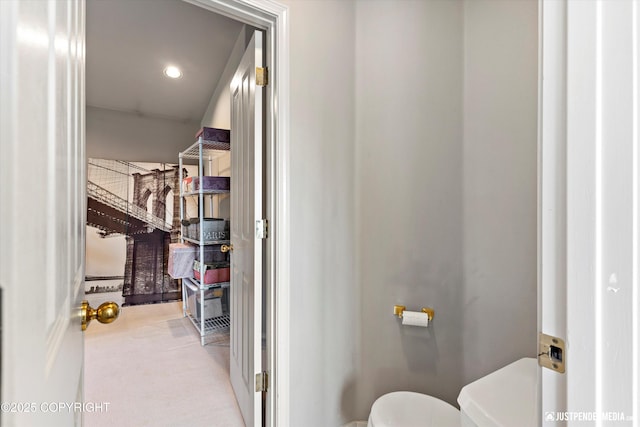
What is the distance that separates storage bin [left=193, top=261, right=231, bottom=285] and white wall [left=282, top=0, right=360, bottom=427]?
5.71 feet

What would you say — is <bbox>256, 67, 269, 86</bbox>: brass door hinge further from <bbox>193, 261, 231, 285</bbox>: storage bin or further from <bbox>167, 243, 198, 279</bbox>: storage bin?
<bbox>167, 243, 198, 279</bbox>: storage bin

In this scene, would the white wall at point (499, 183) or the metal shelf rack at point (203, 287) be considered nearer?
the white wall at point (499, 183)

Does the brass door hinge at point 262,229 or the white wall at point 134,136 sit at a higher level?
the white wall at point 134,136

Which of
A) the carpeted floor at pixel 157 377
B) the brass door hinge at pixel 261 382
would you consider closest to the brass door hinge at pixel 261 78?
the brass door hinge at pixel 261 382

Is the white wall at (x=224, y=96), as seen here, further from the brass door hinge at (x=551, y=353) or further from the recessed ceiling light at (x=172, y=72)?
the brass door hinge at (x=551, y=353)

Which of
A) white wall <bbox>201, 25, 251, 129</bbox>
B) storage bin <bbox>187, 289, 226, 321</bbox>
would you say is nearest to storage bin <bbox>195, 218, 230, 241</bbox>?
storage bin <bbox>187, 289, 226, 321</bbox>

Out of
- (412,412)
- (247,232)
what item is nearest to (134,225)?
(247,232)

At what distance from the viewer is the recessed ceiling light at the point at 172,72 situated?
2.97 meters

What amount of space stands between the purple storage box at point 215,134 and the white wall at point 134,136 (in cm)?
152

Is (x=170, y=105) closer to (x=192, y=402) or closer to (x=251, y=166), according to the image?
(x=251, y=166)

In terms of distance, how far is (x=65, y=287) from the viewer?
50 cm

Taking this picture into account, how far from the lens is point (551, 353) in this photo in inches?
21.1

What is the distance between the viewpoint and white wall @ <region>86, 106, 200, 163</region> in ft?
12.3

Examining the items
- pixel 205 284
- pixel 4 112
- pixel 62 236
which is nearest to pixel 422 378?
pixel 62 236
